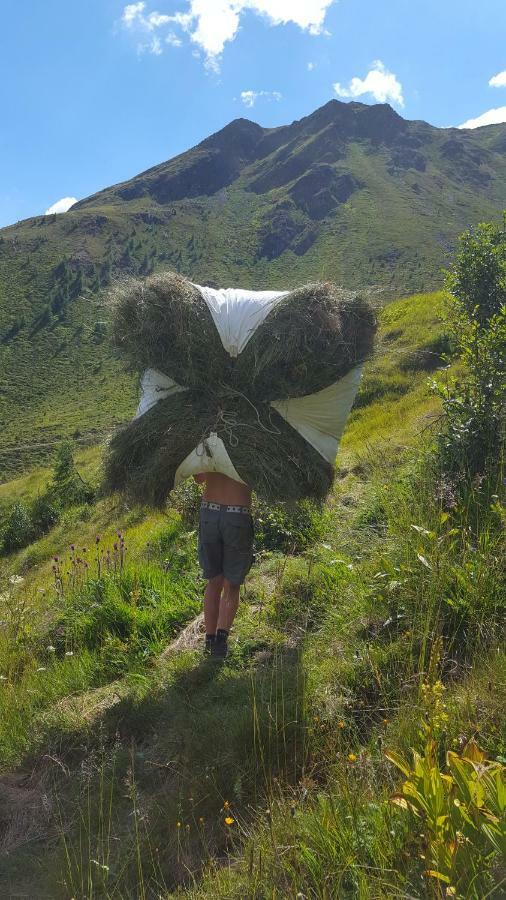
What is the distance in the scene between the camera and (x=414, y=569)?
3018 mm

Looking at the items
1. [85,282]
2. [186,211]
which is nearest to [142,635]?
[85,282]

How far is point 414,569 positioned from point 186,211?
141 metres

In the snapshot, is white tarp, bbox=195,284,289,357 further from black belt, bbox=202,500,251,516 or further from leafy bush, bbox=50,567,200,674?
leafy bush, bbox=50,567,200,674

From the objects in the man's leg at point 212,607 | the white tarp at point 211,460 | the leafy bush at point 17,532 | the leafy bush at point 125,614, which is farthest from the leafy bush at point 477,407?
the leafy bush at point 17,532

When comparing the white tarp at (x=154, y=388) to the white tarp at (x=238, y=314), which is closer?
the white tarp at (x=238, y=314)

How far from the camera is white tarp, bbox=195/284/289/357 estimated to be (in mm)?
3537

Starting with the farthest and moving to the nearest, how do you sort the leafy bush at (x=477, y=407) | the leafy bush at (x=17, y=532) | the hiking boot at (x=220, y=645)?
the leafy bush at (x=17, y=532) < the leafy bush at (x=477, y=407) < the hiking boot at (x=220, y=645)

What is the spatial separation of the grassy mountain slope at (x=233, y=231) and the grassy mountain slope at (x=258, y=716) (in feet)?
6.92

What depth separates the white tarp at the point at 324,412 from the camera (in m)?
3.65

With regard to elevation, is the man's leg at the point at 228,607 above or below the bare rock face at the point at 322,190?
below

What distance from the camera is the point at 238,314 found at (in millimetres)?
3588

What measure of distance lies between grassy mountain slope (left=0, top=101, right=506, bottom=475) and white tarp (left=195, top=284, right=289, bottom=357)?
57 cm

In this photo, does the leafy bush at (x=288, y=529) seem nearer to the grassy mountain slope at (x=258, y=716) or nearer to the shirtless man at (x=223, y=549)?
the grassy mountain slope at (x=258, y=716)

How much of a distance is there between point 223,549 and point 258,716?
1.28 m
